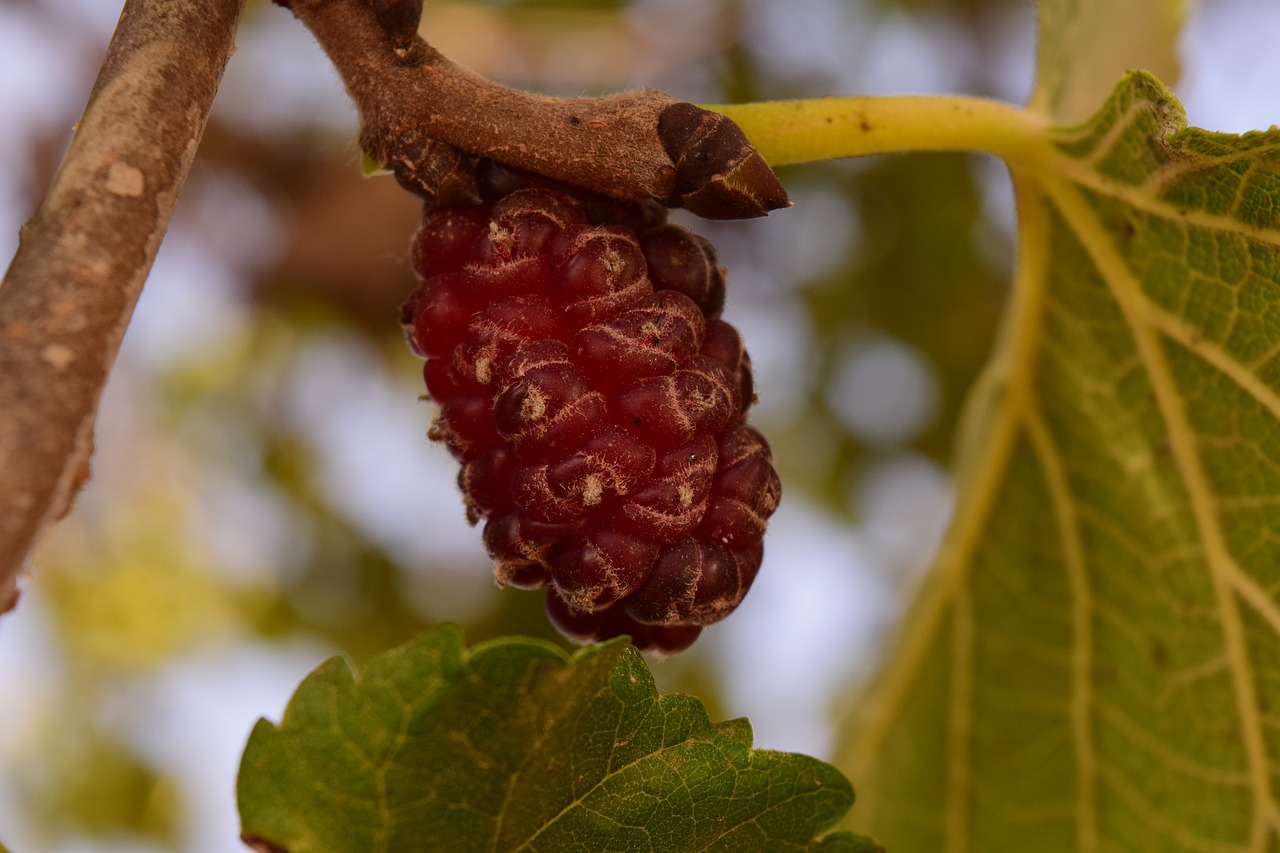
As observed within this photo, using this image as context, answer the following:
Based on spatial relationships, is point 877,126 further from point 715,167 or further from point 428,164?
point 428,164

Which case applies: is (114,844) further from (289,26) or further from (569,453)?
(569,453)

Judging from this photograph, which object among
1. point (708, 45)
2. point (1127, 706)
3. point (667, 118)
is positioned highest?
point (708, 45)

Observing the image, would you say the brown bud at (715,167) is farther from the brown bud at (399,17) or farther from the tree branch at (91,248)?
the tree branch at (91,248)

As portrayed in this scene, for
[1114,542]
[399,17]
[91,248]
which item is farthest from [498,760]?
[1114,542]

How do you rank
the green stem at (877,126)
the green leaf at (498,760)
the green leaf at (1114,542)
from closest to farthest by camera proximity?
1. the green leaf at (498,760)
2. the green stem at (877,126)
3. the green leaf at (1114,542)

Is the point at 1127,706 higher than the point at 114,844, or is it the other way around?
the point at 1127,706

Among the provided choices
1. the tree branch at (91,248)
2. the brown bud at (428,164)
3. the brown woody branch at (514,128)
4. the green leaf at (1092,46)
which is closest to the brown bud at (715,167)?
the brown woody branch at (514,128)

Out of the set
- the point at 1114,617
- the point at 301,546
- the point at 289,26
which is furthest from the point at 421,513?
the point at 1114,617
